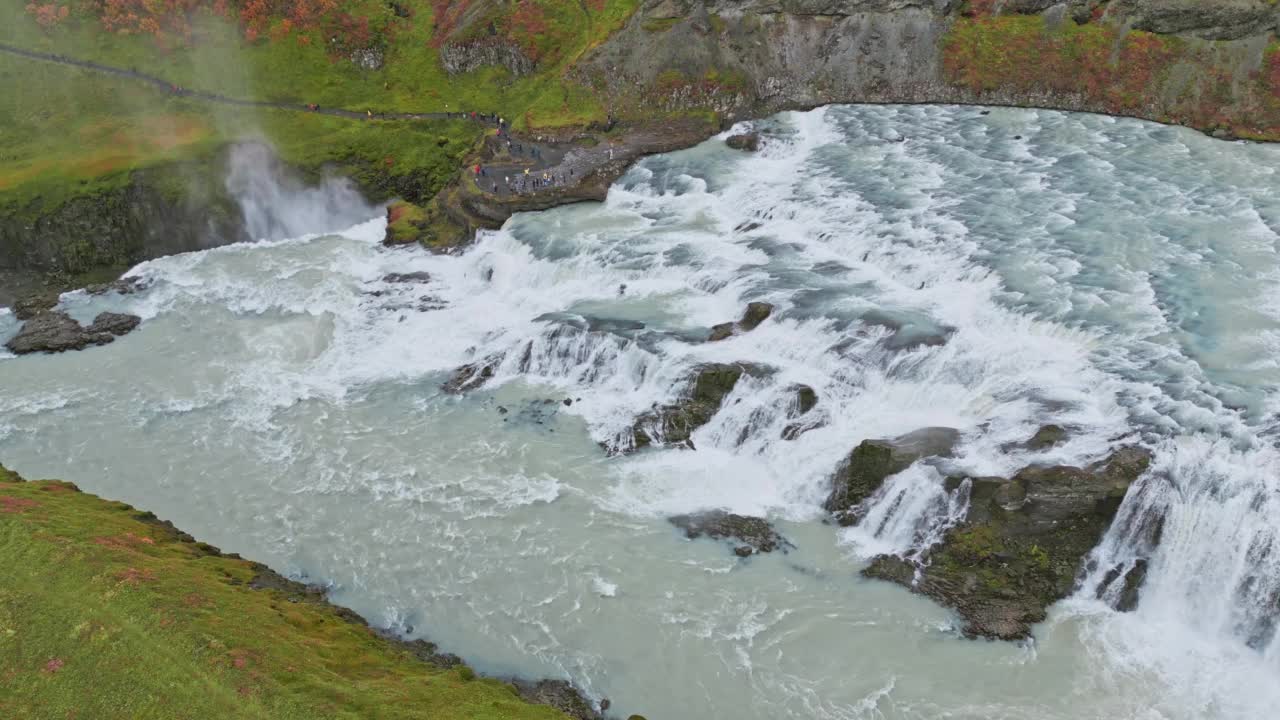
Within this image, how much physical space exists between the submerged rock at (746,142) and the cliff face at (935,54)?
6639 millimetres

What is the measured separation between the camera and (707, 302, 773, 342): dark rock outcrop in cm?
4556

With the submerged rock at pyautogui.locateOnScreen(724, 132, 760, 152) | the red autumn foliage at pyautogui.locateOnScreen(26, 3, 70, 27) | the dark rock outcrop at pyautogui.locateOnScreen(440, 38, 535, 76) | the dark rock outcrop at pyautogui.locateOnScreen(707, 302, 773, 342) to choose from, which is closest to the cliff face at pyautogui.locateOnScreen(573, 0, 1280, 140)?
the submerged rock at pyautogui.locateOnScreen(724, 132, 760, 152)

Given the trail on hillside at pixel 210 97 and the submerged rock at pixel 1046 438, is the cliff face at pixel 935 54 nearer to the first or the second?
the trail on hillside at pixel 210 97

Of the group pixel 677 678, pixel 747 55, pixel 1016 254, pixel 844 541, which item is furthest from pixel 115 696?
pixel 747 55

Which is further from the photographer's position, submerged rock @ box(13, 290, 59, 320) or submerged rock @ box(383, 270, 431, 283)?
submerged rock @ box(383, 270, 431, 283)

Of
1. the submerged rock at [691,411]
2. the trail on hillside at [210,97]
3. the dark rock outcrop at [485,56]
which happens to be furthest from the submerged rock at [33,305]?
the submerged rock at [691,411]

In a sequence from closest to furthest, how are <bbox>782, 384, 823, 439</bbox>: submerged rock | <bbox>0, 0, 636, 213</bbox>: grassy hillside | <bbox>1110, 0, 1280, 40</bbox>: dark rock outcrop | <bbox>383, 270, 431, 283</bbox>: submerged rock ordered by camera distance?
Result: <bbox>782, 384, 823, 439</bbox>: submerged rock → <bbox>383, 270, 431, 283</bbox>: submerged rock → <bbox>1110, 0, 1280, 40</bbox>: dark rock outcrop → <bbox>0, 0, 636, 213</bbox>: grassy hillside

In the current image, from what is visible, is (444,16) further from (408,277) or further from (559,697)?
Result: (559,697)

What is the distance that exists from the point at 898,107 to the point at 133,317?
213ft

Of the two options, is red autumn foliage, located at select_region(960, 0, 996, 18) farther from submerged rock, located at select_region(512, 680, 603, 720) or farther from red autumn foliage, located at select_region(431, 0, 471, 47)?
submerged rock, located at select_region(512, 680, 603, 720)

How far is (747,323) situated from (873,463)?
1252 centimetres

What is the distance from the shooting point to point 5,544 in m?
30.3

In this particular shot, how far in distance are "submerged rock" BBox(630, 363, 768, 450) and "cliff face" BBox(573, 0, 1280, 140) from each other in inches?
1624

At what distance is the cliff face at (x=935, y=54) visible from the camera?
6969cm
